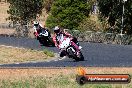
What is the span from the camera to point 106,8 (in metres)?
54.8

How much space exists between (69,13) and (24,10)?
5000 mm

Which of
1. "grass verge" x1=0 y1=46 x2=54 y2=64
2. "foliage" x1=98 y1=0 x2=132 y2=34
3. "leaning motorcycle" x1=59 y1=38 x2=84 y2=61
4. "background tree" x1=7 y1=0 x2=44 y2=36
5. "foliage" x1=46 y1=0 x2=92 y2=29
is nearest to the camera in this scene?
"leaning motorcycle" x1=59 y1=38 x2=84 y2=61

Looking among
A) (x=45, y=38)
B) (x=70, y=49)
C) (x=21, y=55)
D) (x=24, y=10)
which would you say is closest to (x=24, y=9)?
(x=24, y=10)

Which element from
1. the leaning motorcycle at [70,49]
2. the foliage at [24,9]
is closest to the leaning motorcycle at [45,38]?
the leaning motorcycle at [70,49]

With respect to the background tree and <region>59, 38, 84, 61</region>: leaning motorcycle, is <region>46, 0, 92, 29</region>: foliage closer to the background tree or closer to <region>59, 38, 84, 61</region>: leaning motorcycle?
the background tree

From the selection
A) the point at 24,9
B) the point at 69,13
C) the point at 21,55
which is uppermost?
the point at 24,9

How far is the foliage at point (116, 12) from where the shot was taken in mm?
52562

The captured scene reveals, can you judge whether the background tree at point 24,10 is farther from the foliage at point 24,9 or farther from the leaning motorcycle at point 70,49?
the leaning motorcycle at point 70,49

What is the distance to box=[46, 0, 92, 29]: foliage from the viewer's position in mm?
54719

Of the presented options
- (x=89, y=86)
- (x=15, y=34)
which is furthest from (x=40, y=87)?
(x=15, y=34)

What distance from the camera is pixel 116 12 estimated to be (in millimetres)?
53375

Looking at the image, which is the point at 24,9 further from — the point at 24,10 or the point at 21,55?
the point at 21,55

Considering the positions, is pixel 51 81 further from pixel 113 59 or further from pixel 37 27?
pixel 37 27

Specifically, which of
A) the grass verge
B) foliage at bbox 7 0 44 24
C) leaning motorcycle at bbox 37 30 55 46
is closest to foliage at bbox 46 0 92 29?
foliage at bbox 7 0 44 24
